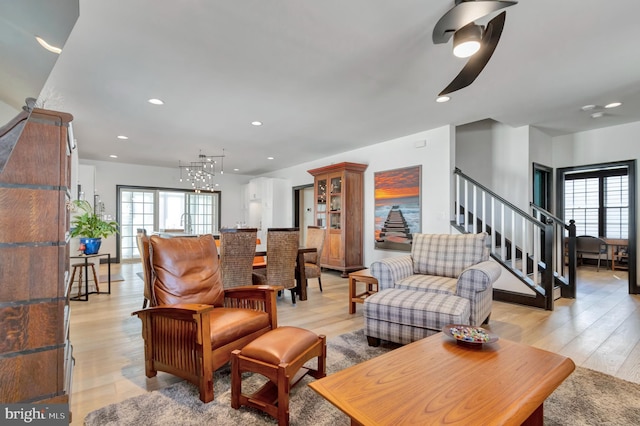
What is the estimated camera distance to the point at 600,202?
20.7 ft

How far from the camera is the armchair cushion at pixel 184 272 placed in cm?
221

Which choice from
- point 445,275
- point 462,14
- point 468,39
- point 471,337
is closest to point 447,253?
point 445,275

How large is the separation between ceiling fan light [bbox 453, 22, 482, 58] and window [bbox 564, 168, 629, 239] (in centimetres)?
602

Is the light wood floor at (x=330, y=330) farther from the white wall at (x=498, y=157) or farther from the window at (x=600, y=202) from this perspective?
the window at (x=600, y=202)

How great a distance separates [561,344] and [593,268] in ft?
18.4

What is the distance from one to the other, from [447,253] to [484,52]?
1.90 m

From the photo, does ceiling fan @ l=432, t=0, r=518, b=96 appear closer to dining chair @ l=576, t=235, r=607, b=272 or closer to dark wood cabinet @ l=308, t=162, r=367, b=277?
dark wood cabinet @ l=308, t=162, r=367, b=277

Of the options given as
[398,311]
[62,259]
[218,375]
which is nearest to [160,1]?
[62,259]

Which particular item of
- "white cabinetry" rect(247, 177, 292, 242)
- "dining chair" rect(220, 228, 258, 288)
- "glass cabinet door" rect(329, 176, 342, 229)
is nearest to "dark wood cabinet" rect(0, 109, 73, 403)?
"dining chair" rect(220, 228, 258, 288)

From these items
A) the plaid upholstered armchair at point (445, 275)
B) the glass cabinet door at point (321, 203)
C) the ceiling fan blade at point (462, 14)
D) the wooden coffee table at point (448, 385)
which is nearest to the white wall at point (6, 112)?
the wooden coffee table at point (448, 385)

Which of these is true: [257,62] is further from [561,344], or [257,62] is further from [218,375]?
[561,344]

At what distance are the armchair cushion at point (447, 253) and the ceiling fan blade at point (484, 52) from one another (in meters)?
1.53

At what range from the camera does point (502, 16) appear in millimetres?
1900

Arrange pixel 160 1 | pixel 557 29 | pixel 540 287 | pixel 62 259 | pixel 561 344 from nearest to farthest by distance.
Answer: pixel 62 259
pixel 160 1
pixel 557 29
pixel 561 344
pixel 540 287
